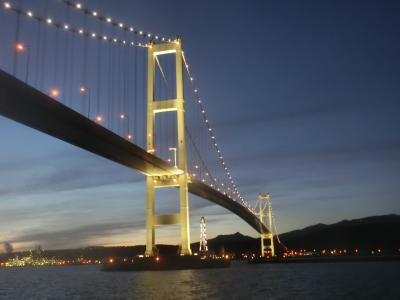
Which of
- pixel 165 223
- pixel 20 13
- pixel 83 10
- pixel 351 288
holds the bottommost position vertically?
pixel 351 288

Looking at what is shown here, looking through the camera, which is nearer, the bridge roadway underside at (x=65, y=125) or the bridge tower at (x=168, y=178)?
the bridge roadway underside at (x=65, y=125)

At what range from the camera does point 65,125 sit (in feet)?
86.8

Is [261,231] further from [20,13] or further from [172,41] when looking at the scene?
[20,13]

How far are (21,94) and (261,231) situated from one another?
220 ft

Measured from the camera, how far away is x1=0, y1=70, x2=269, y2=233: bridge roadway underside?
21375 millimetres

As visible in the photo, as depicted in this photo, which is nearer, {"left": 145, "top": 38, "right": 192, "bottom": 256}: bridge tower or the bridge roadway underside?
the bridge roadway underside

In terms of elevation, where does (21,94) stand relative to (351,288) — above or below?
above

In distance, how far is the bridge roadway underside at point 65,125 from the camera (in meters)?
21.4

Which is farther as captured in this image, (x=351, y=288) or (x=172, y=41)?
(x=172, y=41)

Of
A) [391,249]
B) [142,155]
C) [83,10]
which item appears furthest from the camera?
[391,249]

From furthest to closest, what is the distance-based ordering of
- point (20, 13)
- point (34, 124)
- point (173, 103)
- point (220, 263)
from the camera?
point (220, 263) < point (173, 103) < point (34, 124) < point (20, 13)

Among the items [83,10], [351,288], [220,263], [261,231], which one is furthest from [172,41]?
[261,231]

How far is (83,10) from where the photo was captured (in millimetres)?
28000

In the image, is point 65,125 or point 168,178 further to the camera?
point 168,178
